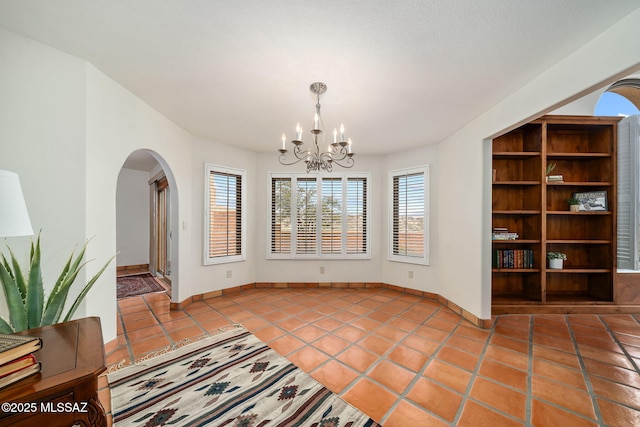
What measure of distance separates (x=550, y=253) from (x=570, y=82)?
246 cm

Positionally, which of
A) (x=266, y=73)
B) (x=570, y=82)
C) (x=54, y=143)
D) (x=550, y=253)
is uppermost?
(x=266, y=73)

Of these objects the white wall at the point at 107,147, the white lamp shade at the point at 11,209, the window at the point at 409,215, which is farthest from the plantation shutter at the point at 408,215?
the white lamp shade at the point at 11,209

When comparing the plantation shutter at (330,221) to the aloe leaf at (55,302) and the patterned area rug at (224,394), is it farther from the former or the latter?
the aloe leaf at (55,302)

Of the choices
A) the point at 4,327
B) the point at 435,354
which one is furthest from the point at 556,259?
the point at 4,327

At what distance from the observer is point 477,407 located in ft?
5.42

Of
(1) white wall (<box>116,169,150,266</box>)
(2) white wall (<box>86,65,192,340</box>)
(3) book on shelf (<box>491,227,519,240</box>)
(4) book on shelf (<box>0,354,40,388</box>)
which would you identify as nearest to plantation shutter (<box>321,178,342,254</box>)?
(3) book on shelf (<box>491,227,519,240</box>)

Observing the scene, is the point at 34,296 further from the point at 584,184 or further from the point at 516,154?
the point at 584,184

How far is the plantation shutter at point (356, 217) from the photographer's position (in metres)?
4.46

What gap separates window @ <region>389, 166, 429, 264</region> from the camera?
3986 millimetres

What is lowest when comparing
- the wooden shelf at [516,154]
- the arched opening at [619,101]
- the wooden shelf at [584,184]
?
the wooden shelf at [584,184]

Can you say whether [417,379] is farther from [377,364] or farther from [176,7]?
[176,7]

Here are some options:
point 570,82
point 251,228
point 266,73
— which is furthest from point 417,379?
point 251,228

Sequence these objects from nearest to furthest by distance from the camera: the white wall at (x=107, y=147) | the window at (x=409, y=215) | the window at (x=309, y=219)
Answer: the white wall at (x=107, y=147), the window at (x=409, y=215), the window at (x=309, y=219)

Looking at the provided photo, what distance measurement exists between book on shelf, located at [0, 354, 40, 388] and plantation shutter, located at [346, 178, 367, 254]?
153 inches
